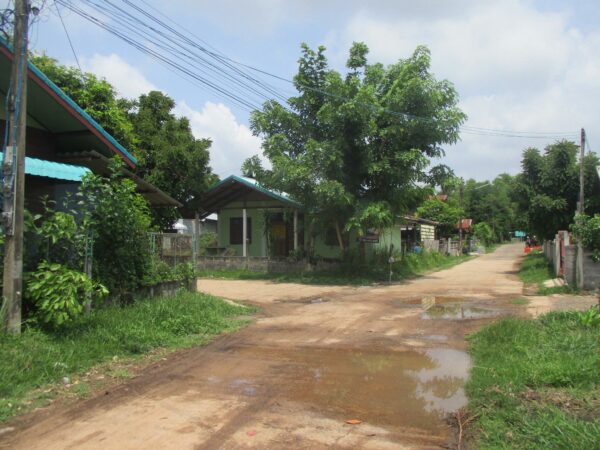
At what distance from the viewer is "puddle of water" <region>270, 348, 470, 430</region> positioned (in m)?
5.07

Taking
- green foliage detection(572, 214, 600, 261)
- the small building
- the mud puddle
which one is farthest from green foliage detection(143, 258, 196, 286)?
green foliage detection(572, 214, 600, 261)

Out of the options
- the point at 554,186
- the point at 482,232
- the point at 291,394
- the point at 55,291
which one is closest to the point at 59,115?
the point at 55,291

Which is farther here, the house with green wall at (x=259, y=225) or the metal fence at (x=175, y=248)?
the house with green wall at (x=259, y=225)

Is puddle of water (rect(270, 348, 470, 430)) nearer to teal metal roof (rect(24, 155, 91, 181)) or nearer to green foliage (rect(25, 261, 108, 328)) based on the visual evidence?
green foliage (rect(25, 261, 108, 328))

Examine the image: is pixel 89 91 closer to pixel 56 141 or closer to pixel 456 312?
pixel 56 141

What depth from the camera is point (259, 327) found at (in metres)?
10.0

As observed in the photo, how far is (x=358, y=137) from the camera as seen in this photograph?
1925cm

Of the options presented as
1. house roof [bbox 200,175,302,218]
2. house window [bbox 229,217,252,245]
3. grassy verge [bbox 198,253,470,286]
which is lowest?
grassy verge [bbox 198,253,470,286]

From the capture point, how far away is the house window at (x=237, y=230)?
25953 mm

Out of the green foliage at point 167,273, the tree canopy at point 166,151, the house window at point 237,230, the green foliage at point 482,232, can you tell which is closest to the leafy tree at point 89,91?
the tree canopy at point 166,151

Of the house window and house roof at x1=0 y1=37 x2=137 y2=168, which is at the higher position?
house roof at x1=0 y1=37 x2=137 y2=168

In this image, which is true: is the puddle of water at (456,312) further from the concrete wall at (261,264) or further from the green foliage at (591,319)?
the concrete wall at (261,264)

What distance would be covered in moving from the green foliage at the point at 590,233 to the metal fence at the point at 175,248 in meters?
10.7

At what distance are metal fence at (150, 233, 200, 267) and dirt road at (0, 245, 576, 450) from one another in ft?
9.46
